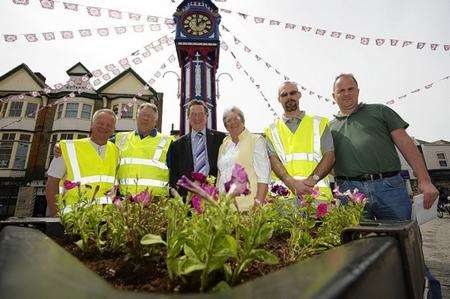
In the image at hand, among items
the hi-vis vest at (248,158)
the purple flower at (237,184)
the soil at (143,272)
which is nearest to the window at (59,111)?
the hi-vis vest at (248,158)

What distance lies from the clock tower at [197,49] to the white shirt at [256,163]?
40.8ft

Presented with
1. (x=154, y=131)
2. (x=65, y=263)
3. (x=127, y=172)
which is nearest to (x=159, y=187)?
(x=127, y=172)

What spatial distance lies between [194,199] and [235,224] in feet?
1.23

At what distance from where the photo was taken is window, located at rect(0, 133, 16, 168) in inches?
825

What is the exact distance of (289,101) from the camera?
3.27 m

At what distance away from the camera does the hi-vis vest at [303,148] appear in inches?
117

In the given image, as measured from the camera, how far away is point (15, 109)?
72.7 feet

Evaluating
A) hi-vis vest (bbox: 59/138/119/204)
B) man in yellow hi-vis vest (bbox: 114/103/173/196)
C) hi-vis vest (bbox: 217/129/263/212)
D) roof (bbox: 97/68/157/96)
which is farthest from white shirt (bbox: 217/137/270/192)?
roof (bbox: 97/68/157/96)

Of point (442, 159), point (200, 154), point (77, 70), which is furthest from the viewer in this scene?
point (442, 159)

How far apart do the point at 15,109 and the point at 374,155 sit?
25.7 m

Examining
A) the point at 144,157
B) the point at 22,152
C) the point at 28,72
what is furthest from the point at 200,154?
the point at 28,72

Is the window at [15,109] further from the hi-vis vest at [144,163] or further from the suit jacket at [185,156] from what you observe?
the suit jacket at [185,156]

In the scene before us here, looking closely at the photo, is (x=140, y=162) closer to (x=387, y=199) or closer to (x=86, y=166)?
(x=86, y=166)

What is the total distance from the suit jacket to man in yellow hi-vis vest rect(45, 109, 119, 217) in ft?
2.31
